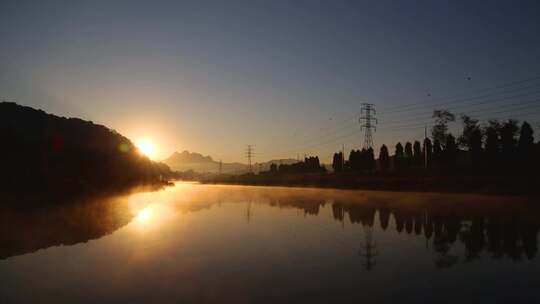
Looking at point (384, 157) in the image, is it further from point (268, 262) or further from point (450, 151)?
point (268, 262)

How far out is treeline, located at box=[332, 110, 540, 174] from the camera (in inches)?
3022

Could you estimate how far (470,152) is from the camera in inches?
3701

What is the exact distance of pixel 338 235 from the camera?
22922mm

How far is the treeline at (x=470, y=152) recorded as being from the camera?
76750mm

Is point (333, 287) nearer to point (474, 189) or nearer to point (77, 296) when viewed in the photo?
point (77, 296)

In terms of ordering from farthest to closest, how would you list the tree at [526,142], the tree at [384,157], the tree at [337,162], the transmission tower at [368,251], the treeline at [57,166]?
the tree at [337,162] → the tree at [384,157] → the tree at [526,142] → the treeline at [57,166] → the transmission tower at [368,251]

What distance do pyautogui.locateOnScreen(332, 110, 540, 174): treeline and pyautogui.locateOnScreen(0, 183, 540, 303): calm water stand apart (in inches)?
2202

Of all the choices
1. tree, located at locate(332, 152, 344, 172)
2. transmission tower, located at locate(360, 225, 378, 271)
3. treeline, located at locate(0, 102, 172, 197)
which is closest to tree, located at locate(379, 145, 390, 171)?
tree, located at locate(332, 152, 344, 172)

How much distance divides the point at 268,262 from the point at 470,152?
93.3 metres

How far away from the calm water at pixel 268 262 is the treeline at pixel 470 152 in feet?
183

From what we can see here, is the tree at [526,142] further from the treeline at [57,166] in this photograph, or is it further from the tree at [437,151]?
the treeline at [57,166]

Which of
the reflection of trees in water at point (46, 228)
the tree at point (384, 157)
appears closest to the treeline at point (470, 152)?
the tree at point (384, 157)

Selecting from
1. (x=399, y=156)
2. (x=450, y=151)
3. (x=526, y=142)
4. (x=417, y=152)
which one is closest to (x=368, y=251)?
(x=526, y=142)

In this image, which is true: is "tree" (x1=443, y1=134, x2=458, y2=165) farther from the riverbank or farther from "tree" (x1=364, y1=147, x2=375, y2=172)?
"tree" (x1=364, y1=147, x2=375, y2=172)
